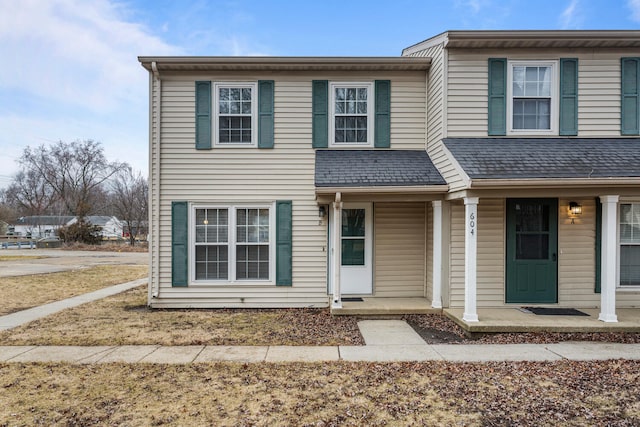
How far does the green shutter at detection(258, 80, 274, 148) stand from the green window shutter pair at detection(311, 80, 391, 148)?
2.92 ft

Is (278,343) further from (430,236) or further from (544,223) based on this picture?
(544,223)

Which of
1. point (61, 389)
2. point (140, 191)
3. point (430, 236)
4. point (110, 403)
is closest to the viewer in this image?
point (110, 403)

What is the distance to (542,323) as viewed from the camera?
18.1 feet

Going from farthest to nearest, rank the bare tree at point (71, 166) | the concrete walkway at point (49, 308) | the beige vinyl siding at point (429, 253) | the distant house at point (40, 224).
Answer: the distant house at point (40, 224), the bare tree at point (71, 166), the beige vinyl siding at point (429, 253), the concrete walkway at point (49, 308)

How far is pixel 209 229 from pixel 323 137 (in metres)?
3.12

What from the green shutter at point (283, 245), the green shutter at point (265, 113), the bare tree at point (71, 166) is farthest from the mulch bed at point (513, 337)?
the bare tree at point (71, 166)

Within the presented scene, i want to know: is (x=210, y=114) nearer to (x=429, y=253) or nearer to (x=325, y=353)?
(x=325, y=353)

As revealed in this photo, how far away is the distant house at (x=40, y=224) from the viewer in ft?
151

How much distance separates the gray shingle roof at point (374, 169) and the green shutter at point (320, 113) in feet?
0.80

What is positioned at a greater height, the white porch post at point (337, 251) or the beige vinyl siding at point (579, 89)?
the beige vinyl siding at point (579, 89)

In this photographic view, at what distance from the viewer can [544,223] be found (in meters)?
6.66

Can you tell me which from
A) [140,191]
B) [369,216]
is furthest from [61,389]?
[140,191]

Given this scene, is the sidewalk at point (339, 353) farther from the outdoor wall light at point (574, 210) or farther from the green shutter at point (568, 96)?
the green shutter at point (568, 96)

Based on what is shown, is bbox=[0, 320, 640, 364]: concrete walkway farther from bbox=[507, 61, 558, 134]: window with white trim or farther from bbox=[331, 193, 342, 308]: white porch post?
bbox=[507, 61, 558, 134]: window with white trim
